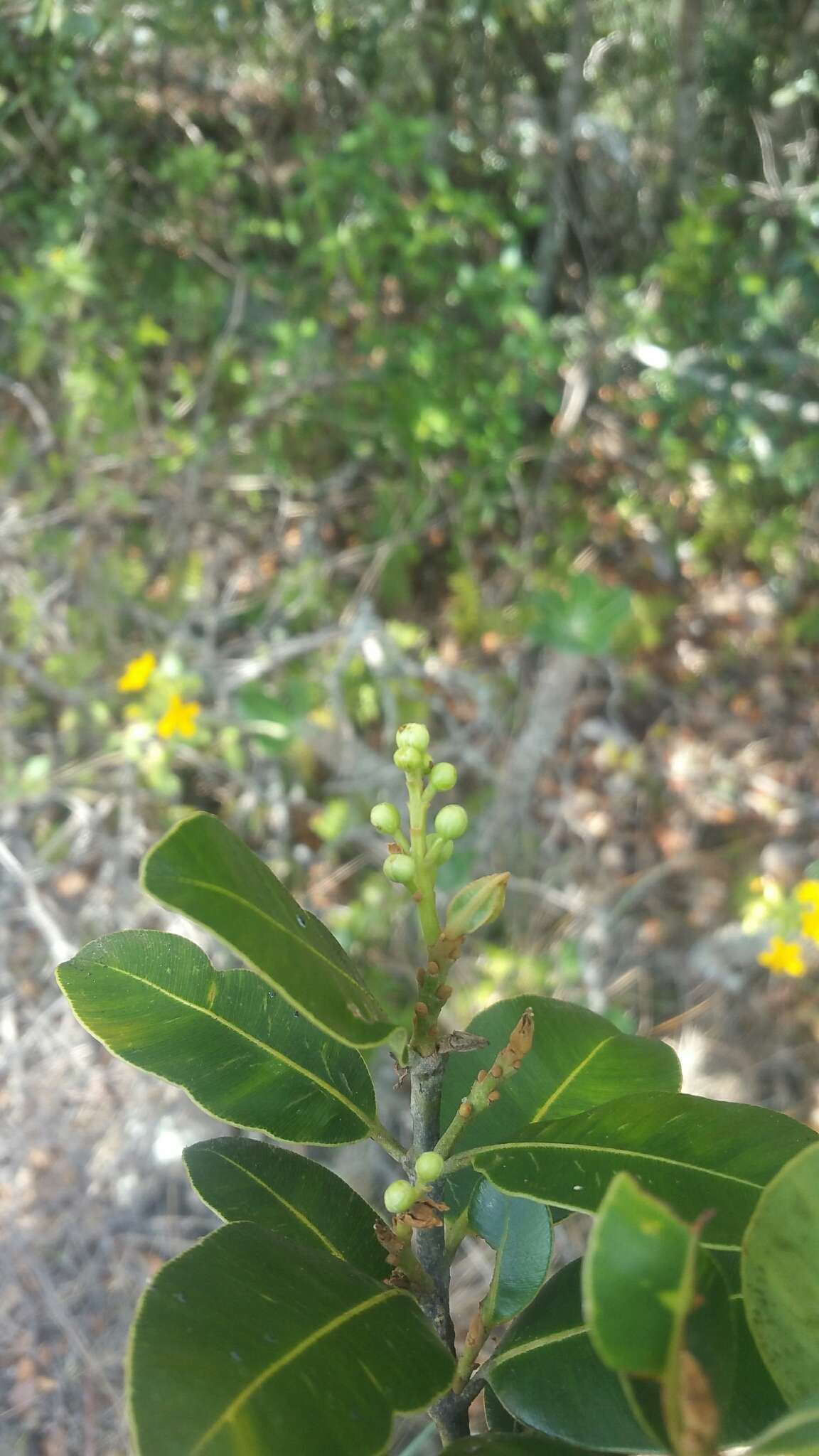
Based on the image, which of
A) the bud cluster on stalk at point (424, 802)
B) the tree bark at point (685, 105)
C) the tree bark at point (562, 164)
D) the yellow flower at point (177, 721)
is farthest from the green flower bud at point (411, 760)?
the tree bark at point (685, 105)

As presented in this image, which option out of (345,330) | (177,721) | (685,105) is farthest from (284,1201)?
(685,105)

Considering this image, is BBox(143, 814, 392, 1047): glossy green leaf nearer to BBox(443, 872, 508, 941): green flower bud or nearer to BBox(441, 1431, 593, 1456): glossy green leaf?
BBox(443, 872, 508, 941): green flower bud

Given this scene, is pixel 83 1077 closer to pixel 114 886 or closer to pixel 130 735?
pixel 114 886

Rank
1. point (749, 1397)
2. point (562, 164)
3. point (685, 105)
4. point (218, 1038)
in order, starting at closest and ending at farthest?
point (749, 1397) < point (218, 1038) < point (685, 105) < point (562, 164)

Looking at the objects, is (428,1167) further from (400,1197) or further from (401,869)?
(401,869)

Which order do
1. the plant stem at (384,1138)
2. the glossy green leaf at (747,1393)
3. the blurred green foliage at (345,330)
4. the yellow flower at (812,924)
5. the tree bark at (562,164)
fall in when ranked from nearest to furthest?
1. the glossy green leaf at (747,1393)
2. the plant stem at (384,1138)
3. the yellow flower at (812,924)
4. the blurred green foliage at (345,330)
5. the tree bark at (562,164)

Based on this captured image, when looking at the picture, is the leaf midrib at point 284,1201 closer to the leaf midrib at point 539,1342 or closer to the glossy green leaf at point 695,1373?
the leaf midrib at point 539,1342

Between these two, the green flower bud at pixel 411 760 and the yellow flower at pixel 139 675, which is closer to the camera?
the green flower bud at pixel 411 760

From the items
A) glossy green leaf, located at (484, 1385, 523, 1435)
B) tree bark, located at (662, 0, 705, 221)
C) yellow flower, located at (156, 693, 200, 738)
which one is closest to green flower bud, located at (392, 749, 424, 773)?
glossy green leaf, located at (484, 1385, 523, 1435)
